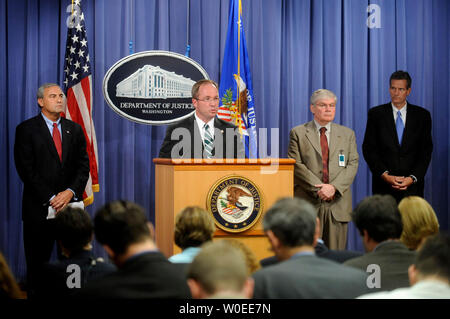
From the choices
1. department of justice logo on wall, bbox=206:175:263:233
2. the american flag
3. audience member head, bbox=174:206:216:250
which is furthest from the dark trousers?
audience member head, bbox=174:206:216:250

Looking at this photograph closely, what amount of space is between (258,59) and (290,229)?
434 cm

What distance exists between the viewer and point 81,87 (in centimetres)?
567

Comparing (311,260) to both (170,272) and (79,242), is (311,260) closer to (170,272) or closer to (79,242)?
(170,272)

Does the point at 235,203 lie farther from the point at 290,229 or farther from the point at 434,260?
the point at 434,260

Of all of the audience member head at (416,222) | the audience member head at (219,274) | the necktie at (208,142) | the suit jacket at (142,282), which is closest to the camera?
the audience member head at (219,274)

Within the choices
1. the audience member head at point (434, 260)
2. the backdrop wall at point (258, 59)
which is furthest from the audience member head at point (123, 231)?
the backdrop wall at point (258, 59)

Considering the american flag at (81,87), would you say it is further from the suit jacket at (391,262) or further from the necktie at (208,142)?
the suit jacket at (391,262)

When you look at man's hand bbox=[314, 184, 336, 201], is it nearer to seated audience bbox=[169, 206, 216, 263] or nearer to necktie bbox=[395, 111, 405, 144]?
necktie bbox=[395, 111, 405, 144]

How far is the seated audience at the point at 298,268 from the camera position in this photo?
6.93ft

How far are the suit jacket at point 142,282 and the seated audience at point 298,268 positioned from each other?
0.30 meters

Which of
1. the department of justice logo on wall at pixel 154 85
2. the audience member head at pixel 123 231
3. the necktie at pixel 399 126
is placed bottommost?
the audience member head at pixel 123 231

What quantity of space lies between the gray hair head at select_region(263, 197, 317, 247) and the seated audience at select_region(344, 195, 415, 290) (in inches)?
15.2

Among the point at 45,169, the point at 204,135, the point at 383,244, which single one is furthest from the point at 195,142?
the point at 383,244

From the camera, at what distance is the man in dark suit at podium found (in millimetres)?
5422
